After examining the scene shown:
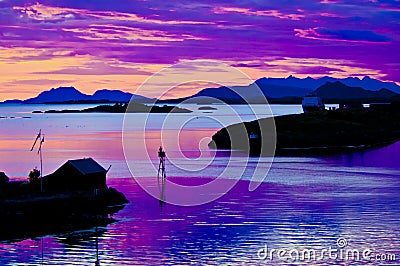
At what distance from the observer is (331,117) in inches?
5659

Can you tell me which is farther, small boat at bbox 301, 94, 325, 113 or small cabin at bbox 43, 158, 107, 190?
small boat at bbox 301, 94, 325, 113

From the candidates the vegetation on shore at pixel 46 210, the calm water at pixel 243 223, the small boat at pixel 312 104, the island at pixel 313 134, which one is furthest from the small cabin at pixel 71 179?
the small boat at pixel 312 104

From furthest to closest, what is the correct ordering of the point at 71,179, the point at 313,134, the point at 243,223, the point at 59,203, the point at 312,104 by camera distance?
the point at 312,104, the point at 313,134, the point at 71,179, the point at 59,203, the point at 243,223

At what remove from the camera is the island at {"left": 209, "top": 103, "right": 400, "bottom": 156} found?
11919cm

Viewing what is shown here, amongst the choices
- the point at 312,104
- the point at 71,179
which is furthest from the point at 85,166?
the point at 312,104

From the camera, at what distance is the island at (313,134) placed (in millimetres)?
119188

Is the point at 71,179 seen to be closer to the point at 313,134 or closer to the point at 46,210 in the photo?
the point at 46,210

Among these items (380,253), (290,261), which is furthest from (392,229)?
(290,261)

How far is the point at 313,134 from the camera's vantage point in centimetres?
12800

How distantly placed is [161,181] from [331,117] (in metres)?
76.6

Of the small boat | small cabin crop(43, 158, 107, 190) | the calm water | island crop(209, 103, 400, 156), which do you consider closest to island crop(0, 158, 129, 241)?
small cabin crop(43, 158, 107, 190)

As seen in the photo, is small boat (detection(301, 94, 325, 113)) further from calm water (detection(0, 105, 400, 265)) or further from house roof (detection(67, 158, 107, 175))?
house roof (detection(67, 158, 107, 175))

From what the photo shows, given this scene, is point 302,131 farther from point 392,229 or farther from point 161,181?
point 392,229

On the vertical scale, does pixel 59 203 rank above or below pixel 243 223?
above
